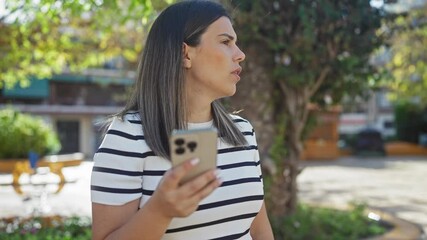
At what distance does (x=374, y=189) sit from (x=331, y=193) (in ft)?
4.35

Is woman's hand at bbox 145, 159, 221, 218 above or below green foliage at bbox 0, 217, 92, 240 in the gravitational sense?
above

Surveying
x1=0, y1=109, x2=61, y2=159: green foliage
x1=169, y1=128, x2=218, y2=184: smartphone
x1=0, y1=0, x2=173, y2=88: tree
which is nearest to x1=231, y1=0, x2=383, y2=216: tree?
x1=0, y1=0, x2=173, y2=88: tree

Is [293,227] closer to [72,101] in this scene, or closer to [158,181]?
[158,181]

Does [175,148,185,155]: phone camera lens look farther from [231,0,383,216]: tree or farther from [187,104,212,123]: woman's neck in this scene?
[231,0,383,216]: tree

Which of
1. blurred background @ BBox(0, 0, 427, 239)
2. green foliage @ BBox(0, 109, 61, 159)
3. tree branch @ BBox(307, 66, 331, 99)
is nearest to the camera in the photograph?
blurred background @ BBox(0, 0, 427, 239)

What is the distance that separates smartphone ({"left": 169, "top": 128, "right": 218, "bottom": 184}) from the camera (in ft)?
4.15

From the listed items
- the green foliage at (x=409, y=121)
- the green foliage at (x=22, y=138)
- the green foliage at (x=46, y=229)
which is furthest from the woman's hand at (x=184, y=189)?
the green foliage at (x=409, y=121)

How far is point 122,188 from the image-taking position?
1.60 m

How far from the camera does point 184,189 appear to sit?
1.27 m

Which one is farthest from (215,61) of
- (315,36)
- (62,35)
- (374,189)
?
(374,189)

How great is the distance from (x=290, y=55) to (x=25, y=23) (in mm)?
4606

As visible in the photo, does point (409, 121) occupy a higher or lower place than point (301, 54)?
lower

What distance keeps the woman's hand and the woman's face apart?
1.73 feet

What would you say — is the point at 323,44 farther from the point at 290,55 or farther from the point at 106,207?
the point at 106,207
